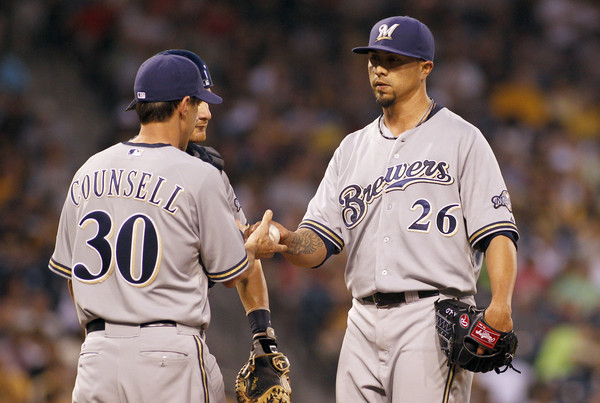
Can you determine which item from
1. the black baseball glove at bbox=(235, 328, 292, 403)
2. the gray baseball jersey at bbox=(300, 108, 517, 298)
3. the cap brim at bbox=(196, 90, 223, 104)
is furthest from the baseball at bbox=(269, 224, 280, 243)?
the cap brim at bbox=(196, 90, 223, 104)

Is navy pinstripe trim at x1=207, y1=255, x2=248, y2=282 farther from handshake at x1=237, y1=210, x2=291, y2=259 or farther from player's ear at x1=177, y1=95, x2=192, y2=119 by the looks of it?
player's ear at x1=177, y1=95, x2=192, y2=119

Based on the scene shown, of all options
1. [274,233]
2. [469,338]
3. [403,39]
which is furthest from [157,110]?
[469,338]

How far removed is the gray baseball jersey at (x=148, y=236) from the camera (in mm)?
3168

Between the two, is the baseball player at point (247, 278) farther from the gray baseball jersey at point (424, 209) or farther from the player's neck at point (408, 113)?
the player's neck at point (408, 113)

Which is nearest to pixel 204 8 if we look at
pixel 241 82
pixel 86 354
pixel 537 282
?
pixel 241 82

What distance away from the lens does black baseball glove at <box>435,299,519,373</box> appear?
3.28 meters

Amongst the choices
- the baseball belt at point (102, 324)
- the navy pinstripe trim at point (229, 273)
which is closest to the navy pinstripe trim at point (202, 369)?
the baseball belt at point (102, 324)

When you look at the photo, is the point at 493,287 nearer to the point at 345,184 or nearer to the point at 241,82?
the point at 345,184

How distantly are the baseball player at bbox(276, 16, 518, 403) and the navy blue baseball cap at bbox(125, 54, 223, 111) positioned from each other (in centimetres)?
83

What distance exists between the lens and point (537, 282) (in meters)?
7.90

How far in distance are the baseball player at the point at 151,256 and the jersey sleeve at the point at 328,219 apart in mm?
603

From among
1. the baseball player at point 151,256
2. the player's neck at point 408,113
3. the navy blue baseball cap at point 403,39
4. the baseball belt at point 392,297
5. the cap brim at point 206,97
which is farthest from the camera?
→ the player's neck at point 408,113

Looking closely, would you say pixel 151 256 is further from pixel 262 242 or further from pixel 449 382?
pixel 449 382

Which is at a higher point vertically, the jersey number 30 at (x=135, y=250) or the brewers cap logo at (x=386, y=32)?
the brewers cap logo at (x=386, y=32)
